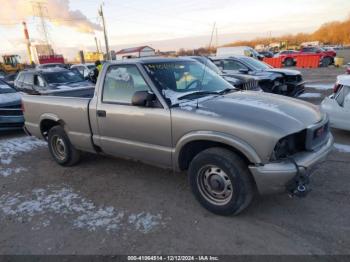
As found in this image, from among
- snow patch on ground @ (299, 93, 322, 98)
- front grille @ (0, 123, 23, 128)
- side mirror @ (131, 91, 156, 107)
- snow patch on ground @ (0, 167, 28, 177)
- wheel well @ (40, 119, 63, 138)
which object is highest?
side mirror @ (131, 91, 156, 107)

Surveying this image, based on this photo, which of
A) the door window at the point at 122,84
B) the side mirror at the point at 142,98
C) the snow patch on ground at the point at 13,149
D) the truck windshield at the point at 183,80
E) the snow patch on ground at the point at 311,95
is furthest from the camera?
the snow patch on ground at the point at 311,95

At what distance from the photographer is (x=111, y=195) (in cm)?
421

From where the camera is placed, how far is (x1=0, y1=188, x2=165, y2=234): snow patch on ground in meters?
3.45

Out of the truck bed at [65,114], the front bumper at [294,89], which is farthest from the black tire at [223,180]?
the front bumper at [294,89]

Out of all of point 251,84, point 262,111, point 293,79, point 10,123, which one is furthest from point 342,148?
point 10,123

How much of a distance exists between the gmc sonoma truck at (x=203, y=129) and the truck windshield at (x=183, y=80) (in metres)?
0.02

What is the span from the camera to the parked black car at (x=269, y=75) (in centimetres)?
980

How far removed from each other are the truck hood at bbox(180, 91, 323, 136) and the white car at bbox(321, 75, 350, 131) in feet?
6.92

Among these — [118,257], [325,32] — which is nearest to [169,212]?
[118,257]

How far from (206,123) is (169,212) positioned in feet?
4.02

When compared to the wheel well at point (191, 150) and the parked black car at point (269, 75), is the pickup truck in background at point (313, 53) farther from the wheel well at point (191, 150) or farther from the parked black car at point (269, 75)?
the wheel well at point (191, 150)

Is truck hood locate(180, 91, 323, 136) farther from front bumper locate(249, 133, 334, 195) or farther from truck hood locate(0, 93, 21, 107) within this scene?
truck hood locate(0, 93, 21, 107)

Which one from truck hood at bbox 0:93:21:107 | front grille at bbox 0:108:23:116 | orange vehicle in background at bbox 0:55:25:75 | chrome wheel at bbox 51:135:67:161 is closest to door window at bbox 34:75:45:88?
truck hood at bbox 0:93:21:107

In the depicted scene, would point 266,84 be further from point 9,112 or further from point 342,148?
point 9,112
